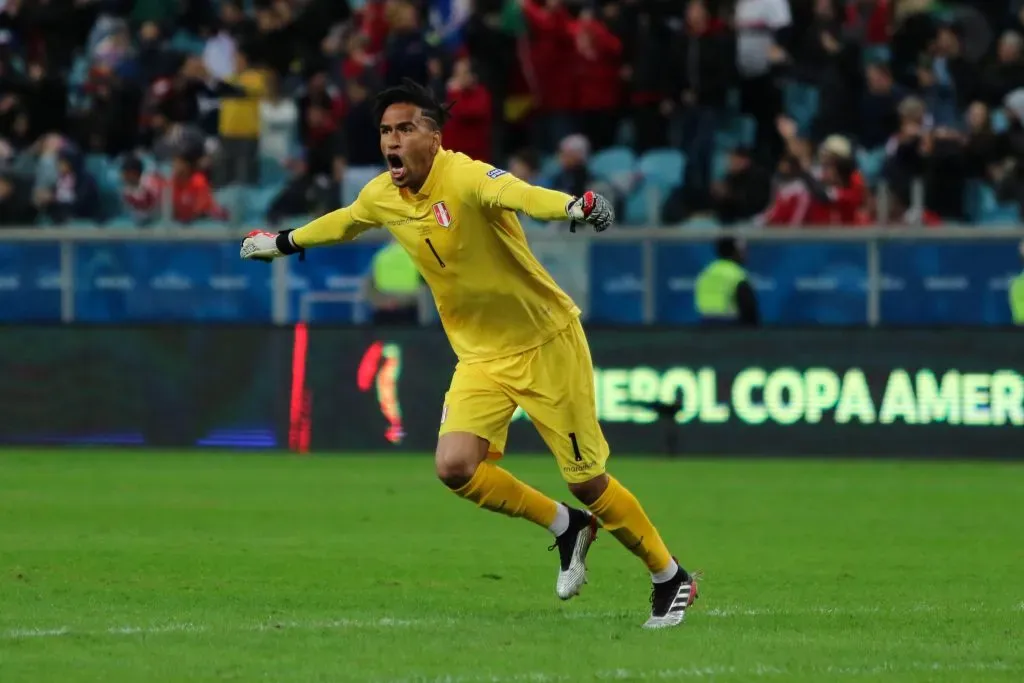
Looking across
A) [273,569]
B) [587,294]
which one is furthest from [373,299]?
[273,569]

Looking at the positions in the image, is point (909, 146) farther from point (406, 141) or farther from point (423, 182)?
point (406, 141)

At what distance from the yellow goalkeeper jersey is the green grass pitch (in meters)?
1.19

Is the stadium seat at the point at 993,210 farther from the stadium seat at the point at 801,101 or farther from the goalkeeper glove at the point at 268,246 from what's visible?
the goalkeeper glove at the point at 268,246

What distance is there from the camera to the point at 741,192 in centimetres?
1866

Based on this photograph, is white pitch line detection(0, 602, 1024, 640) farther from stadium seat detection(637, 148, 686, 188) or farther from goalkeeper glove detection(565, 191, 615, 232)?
stadium seat detection(637, 148, 686, 188)

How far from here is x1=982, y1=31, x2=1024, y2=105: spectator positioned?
65.5ft

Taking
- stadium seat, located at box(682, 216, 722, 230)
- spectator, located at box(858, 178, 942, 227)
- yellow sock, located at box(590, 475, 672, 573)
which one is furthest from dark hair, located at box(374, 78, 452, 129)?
spectator, located at box(858, 178, 942, 227)

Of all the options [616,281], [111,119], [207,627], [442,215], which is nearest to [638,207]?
[616,281]

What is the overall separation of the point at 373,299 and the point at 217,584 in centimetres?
888

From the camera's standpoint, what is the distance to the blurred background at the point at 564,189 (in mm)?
17062

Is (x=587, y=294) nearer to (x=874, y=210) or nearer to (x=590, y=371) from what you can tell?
(x=874, y=210)

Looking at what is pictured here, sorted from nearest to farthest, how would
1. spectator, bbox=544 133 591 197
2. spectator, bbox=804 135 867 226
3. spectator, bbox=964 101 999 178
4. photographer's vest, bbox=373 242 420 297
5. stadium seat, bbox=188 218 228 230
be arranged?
photographer's vest, bbox=373 242 420 297
spectator, bbox=804 135 867 226
spectator, bbox=964 101 999 178
stadium seat, bbox=188 218 228 230
spectator, bbox=544 133 591 197

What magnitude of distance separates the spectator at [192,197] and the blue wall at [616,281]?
37.5 inches

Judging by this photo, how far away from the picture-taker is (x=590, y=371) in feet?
27.5
